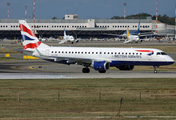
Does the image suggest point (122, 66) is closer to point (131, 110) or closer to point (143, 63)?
point (143, 63)

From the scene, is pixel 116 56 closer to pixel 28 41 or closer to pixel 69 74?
pixel 69 74

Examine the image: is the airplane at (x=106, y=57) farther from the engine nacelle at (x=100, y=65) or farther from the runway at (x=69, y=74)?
the runway at (x=69, y=74)

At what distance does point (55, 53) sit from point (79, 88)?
17.6 meters

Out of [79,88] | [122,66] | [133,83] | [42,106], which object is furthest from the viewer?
[122,66]

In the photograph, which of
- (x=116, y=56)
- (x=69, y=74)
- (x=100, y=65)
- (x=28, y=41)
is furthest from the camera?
(x=28, y=41)

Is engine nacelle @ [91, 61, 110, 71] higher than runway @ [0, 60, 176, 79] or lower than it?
higher

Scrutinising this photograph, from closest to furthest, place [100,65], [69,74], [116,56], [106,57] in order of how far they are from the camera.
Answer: [100,65] < [69,74] < [116,56] < [106,57]

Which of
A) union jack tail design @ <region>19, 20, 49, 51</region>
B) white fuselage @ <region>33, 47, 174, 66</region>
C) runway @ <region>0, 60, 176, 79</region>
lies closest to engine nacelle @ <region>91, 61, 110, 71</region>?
runway @ <region>0, 60, 176, 79</region>

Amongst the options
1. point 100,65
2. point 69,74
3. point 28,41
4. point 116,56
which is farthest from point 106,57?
point 28,41

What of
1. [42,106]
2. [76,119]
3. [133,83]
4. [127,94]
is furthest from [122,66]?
[76,119]

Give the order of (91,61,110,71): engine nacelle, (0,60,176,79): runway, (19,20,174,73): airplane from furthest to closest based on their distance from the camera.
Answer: (19,20,174,73): airplane, (91,61,110,71): engine nacelle, (0,60,176,79): runway

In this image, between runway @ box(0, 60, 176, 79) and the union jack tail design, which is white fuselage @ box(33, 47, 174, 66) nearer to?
runway @ box(0, 60, 176, 79)

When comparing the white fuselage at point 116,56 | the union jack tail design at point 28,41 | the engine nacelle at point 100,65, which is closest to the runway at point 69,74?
the engine nacelle at point 100,65

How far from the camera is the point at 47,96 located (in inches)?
1148
